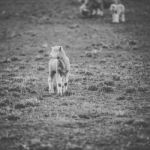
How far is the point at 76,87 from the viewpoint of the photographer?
13.1 metres

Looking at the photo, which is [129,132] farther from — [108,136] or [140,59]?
[140,59]

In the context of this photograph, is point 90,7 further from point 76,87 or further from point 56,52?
point 56,52

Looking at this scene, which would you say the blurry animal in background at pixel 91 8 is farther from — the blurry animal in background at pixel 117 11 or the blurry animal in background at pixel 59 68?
the blurry animal in background at pixel 59 68

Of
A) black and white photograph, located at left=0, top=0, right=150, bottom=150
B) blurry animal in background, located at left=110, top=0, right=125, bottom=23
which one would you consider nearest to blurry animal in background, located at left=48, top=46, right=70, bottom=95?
black and white photograph, located at left=0, top=0, right=150, bottom=150

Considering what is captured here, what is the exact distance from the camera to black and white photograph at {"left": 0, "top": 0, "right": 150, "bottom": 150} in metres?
8.28

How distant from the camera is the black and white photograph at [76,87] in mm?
8281

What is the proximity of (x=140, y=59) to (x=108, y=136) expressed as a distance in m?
10.4

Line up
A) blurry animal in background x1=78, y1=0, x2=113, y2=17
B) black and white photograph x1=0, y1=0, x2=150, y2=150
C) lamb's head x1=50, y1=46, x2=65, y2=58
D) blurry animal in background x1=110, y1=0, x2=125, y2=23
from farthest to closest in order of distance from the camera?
1. blurry animal in background x1=78, y1=0, x2=113, y2=17
2. blurry animal in background x1=110, y1=0, x2=125, y2=23
3. lamb's head x1=50, y1=46, x2=65, y2=58
4. black and white photograph x1=0, y1=0, x2=150, y2=150

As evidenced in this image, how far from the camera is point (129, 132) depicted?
332 inches

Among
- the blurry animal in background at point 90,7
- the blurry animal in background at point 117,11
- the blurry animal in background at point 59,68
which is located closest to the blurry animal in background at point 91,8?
the blurry animal in background at point 90,7

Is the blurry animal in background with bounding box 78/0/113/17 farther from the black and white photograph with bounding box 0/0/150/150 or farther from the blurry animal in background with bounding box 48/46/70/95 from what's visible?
the blurry animal in background with bounding box 48/46/70/95

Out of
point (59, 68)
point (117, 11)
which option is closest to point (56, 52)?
point (59, 68)

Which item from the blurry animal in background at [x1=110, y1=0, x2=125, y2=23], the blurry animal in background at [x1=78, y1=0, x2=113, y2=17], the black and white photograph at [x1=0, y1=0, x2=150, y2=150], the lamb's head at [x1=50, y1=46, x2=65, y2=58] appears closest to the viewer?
the black and white photograph at [x1=0, y1=0, x2=150, y2=150]

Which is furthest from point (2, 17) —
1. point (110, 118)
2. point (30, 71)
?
point (110, 118)
